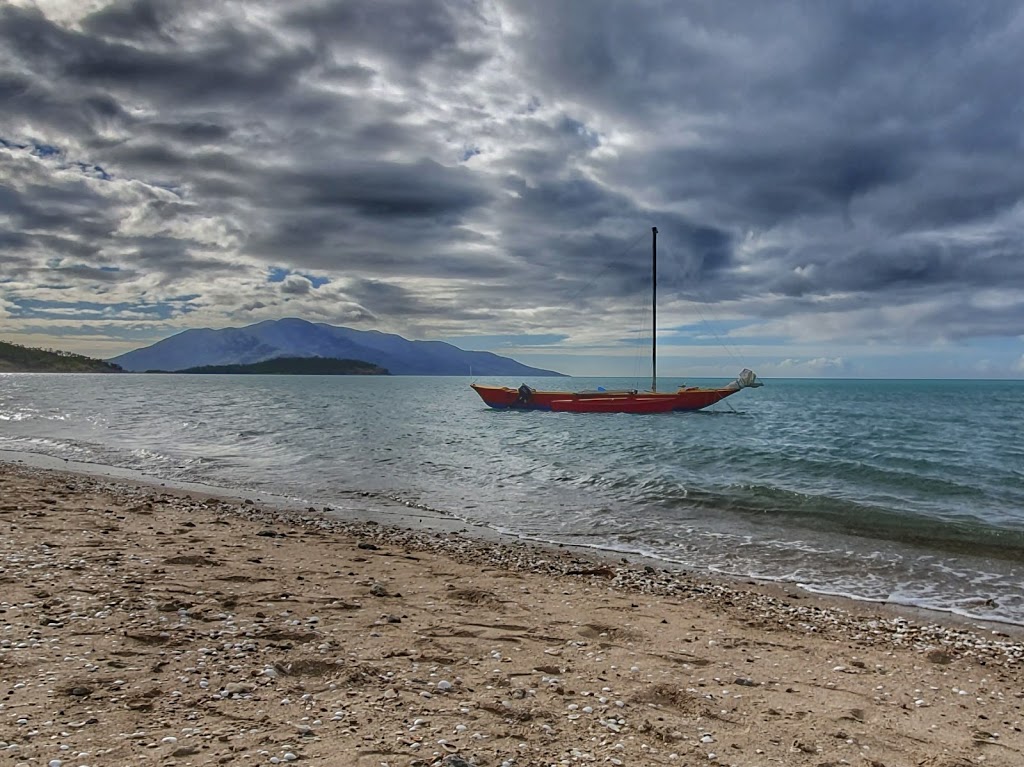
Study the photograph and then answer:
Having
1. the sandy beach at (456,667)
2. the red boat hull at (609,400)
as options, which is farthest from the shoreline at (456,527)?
the red boat hull at (609,400)

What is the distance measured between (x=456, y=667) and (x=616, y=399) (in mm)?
56721

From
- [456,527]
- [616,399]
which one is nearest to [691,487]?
[456,527]

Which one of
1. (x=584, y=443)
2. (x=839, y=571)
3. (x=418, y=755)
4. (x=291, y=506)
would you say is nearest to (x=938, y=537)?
(x=839, y=571)

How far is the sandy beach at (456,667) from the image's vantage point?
4484 millimetres

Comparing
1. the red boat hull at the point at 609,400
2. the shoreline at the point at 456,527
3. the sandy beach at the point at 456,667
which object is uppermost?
the red boat hull at the point at 609,400

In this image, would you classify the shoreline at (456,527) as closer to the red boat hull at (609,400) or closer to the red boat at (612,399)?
the red boat hull at (609,400)

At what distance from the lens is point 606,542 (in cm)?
1362

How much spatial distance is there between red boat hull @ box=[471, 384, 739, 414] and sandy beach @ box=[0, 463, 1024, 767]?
169 feet

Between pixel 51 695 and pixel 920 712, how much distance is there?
766 centimetres

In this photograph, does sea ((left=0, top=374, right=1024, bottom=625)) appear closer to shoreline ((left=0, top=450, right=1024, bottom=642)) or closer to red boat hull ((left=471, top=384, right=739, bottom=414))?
shoreline ((left=0, top=450, right=1024, bottom=642))

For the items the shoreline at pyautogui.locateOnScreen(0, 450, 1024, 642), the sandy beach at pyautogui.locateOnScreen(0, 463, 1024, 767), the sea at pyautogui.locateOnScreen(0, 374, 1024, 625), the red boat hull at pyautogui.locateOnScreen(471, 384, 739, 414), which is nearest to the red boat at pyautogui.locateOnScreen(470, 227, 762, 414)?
the red boat hull at pyautogui.locateOnScreen(471, 384, 739, 414)

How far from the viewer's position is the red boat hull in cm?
6144

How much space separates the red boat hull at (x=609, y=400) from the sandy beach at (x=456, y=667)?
5153 cm

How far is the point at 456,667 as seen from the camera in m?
6.02
